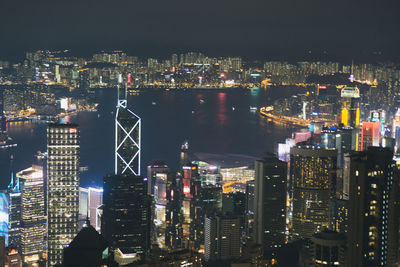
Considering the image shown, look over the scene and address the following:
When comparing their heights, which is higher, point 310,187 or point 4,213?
point 310,187

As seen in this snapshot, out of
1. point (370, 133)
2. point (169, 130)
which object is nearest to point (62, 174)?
point (370, 133)

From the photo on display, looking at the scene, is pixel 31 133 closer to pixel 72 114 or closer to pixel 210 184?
pixel 72 114

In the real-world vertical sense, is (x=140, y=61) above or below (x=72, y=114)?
above

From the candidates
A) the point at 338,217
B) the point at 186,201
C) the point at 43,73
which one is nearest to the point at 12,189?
the point at 186,201

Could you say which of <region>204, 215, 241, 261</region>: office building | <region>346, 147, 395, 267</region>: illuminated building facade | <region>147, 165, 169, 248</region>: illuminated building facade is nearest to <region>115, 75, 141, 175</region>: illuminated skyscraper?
<region>147, 165, 169, 248</region>: illuminated building facade

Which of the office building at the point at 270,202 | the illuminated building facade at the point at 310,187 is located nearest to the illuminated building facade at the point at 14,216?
the office building at the point at 270,202

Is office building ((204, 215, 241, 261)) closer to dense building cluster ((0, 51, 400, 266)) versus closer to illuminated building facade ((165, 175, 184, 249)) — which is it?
dense building cluster ((0, 51, 400, 266))

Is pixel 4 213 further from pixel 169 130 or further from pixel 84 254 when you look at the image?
pixel 169 130
